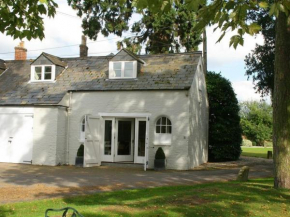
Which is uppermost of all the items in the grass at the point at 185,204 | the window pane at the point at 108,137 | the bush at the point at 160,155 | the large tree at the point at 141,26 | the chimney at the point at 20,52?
the large tree at the point at 141,26

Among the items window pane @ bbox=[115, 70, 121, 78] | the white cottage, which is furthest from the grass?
window pane @ bbox=[115, 70, 121, 78]

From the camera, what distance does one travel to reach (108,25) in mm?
30828

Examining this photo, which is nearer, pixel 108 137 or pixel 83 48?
pixel 108 137

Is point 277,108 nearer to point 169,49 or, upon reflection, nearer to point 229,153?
point 229,153

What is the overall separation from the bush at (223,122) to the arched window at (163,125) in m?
6.40

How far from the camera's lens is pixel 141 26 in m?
32.4

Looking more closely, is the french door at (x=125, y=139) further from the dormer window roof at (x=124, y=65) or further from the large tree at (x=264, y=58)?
the large tree at (x=264, y=58)

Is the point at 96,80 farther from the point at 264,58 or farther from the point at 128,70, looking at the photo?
the point at 264,58

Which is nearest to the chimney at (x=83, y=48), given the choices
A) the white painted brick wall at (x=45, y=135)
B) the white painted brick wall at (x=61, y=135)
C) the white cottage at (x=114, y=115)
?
the white cottage at (x=114, y=115)

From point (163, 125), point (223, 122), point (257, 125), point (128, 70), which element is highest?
point (128, 70)

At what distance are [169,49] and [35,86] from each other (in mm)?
14174

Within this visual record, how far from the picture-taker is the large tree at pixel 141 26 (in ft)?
99.6

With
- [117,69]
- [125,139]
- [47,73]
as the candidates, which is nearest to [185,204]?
[125,139]

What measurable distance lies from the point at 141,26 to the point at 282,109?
23.4 metres
